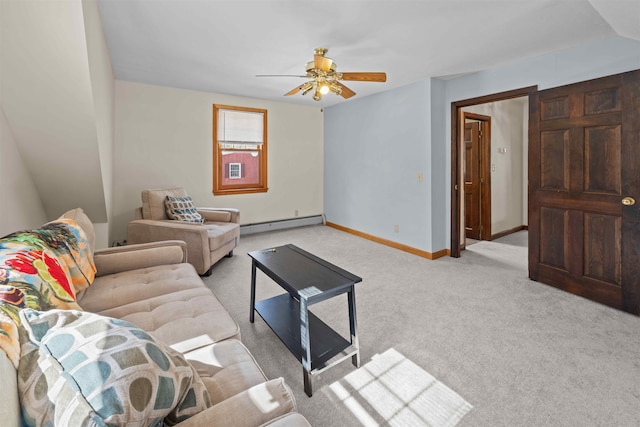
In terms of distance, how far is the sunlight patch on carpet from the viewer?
153 cm

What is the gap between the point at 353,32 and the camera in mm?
2689

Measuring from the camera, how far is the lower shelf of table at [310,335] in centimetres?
185

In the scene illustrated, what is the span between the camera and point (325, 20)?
2475mm

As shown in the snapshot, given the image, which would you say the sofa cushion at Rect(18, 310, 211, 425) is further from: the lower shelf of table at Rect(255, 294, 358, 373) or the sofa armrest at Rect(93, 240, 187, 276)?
the sofa armrest at Rect(93, 240, 187, 276)

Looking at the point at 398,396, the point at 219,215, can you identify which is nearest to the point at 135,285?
the point at 398,396

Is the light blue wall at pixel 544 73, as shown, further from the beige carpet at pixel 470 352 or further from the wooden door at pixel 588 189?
the beige carpet at pixel 470 352

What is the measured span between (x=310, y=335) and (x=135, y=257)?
1422 millimetres

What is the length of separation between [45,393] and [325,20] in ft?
8.93

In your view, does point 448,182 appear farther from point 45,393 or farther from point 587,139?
point 45,393

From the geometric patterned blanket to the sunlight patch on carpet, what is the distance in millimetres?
1412

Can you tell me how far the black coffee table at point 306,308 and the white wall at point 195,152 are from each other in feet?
9.85

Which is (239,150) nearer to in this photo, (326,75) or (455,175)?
(326,75)

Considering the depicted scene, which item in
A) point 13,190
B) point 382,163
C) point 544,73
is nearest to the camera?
point 13,190

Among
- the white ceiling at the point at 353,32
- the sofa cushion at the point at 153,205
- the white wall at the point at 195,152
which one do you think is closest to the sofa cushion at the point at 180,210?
the sofa cushion at the point at 153,205
